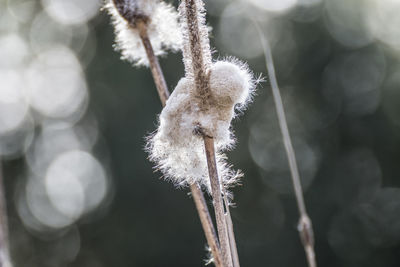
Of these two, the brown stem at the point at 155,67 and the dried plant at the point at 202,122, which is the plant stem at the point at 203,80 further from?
the brown stem at the point at 155,67

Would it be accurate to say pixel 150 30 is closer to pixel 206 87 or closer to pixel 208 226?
pixel 206 87

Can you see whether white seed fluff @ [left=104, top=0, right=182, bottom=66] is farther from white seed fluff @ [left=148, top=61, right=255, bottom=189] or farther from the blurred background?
the blurred background

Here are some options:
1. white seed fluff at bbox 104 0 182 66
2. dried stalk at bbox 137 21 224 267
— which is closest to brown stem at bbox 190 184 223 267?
dried stalk at bbox 137 21 224 267

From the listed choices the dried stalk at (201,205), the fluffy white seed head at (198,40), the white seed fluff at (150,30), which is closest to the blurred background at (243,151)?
the white seed fluff at (150,30)

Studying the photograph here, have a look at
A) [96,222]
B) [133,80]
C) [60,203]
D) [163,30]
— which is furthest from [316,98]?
[163,30]

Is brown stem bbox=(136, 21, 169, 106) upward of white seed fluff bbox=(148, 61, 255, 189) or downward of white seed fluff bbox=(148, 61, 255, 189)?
upward
